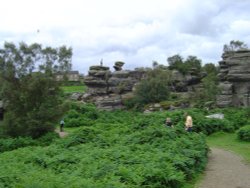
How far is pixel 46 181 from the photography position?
8.96 meters

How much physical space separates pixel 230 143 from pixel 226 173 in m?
10.8

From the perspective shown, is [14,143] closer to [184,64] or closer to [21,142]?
[21,142]

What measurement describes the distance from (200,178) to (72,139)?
7.93m

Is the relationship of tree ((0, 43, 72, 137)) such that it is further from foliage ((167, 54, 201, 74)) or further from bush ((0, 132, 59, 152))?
foliage ((167, 54, 201, 74))

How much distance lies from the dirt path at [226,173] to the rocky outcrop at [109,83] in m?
47.7

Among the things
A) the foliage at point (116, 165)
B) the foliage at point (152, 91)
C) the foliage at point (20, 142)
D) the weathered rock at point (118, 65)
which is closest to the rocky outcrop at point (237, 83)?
the foliage at point (152, 91)

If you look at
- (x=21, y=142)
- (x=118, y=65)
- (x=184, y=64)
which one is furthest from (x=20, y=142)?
(x=184, y=64)

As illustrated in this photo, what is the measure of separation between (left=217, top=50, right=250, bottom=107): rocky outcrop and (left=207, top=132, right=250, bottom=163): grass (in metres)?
19.8

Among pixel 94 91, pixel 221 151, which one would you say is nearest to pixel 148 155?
pixel 221 151

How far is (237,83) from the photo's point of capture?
48844 millimetres

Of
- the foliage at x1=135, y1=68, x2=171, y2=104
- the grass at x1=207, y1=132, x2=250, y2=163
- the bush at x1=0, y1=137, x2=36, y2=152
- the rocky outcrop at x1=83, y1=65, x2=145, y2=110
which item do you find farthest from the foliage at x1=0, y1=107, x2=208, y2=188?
the rocky outcrop at x1=83, y1=65, x2=145, y2=110

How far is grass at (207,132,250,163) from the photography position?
841 inches

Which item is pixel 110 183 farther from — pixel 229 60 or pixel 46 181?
pixel 229 60

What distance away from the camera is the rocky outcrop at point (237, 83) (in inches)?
1876
